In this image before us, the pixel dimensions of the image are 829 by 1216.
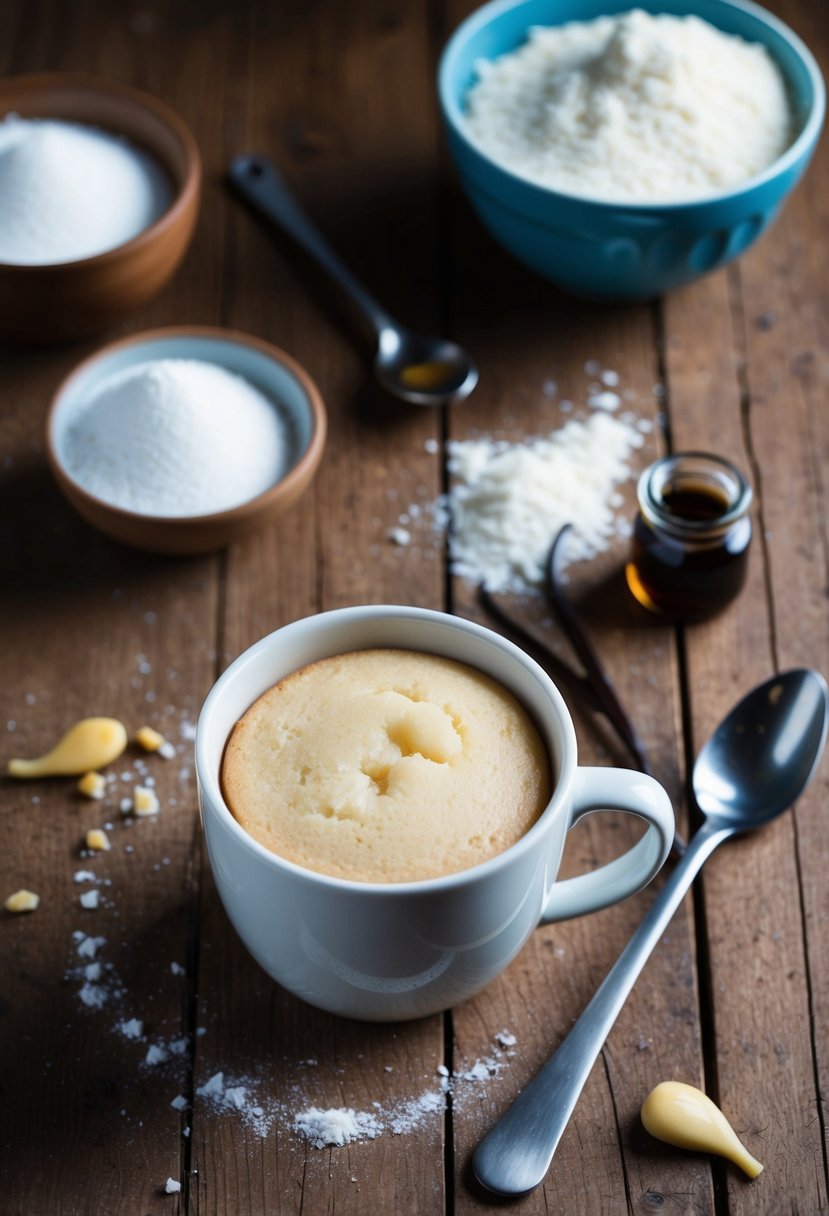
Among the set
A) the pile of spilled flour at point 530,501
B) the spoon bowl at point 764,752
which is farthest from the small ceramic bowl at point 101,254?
the spoon bowl at point 764,752

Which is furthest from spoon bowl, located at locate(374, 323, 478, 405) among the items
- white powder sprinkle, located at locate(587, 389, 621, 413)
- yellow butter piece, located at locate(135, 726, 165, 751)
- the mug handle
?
the mug handle

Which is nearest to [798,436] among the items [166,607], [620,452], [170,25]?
[620,452]

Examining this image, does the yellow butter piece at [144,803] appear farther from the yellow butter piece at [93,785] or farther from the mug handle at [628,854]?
the mug handle at [628,854]

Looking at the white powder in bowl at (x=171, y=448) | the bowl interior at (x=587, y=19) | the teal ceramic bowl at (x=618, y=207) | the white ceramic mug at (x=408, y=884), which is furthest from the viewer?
the bowl interior at (x=587, y=19)

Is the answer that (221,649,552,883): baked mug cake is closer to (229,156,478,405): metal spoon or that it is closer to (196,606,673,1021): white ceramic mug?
(196,606,673,1021): white ceramic mug

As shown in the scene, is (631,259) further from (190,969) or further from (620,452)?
(190,969)

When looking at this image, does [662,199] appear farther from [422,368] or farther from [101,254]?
[101,254]

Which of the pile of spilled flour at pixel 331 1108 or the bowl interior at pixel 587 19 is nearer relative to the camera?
the pile of spilled flour at pixel 331 1108
